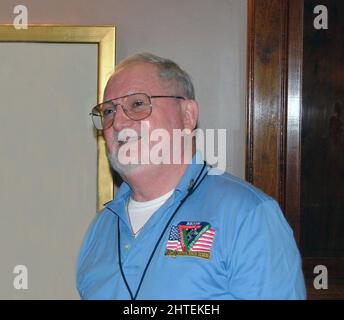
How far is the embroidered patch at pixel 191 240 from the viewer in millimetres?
1182

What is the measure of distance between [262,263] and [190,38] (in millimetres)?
982

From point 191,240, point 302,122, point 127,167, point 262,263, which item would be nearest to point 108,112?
point 127,167

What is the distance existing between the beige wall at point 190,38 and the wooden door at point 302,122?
51 mm

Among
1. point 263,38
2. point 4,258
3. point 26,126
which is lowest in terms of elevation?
point 4,258

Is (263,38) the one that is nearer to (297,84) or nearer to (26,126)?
(297,84)

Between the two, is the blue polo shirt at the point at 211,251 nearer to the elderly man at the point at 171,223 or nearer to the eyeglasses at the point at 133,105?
the elderly man at the point at 171,223

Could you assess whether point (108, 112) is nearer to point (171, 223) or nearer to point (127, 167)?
point (127, 167)

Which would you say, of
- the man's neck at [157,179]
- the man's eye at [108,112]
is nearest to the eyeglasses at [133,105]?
the man's eye at [108,112]

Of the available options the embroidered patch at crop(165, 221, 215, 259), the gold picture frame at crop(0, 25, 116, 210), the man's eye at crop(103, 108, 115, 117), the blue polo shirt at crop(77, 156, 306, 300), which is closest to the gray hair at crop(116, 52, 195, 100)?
the man's eye at crop(103, 108, 115, 117)

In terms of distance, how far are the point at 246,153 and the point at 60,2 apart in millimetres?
819

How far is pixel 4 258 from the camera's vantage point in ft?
6.11

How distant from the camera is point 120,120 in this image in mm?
1353
